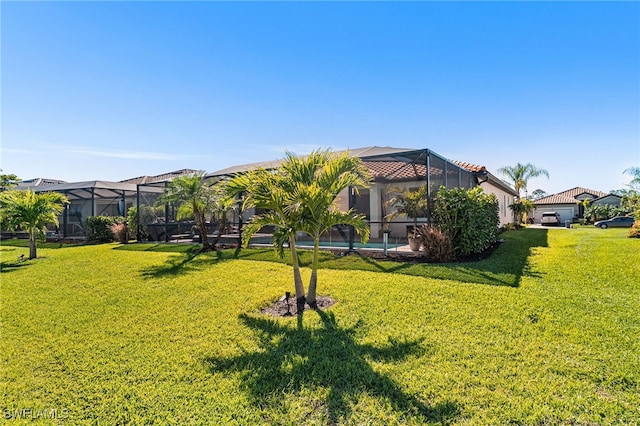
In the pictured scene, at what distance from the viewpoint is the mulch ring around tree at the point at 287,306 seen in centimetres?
525

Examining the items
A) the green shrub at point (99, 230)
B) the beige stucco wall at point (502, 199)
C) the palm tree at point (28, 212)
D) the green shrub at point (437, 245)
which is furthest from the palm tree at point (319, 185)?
the green shrub at point (99, 230)

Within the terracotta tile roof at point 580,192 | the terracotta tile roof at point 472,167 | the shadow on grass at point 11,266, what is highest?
the terracotta tile roof at point 580,192

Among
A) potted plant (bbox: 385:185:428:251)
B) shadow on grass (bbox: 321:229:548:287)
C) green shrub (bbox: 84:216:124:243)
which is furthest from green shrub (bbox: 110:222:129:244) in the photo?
potted plant (bbox: 385:185:428:251)

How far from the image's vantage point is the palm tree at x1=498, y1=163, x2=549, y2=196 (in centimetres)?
3281

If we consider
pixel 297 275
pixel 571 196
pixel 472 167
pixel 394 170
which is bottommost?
pixel 297 275

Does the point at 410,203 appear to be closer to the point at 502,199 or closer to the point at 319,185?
the point at 319,185

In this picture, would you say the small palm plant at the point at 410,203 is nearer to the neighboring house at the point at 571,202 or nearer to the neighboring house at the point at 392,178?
the neighboring house at the point at 392,178

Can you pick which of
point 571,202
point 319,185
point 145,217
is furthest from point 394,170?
point 571,202

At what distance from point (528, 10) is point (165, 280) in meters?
11.1

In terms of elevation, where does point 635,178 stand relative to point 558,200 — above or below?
below

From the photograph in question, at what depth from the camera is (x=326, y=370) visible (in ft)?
11.2

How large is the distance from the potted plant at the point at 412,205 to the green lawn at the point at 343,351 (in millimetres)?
2610

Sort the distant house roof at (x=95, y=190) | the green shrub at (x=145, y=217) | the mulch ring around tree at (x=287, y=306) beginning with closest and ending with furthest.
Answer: the mulch ring around tree at (x=287, y=306)
the green shrub at (x=145, y=217)
the distant house roof at (x=95, y=190)

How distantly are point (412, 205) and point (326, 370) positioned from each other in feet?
24.2
